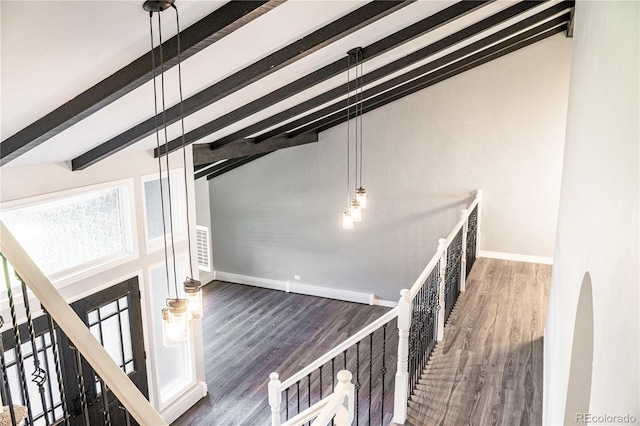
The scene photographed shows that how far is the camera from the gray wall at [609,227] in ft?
4.18

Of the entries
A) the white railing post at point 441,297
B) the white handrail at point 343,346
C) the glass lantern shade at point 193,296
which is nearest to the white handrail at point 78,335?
the glass lantern shade at point 193,296

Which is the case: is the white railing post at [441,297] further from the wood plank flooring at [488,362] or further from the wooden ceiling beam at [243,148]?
the wooden ceiling beam at [243,148]

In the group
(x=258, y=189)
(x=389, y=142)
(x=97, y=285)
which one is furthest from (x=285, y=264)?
(x=97, y=285)

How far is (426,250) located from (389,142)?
6.70 ft

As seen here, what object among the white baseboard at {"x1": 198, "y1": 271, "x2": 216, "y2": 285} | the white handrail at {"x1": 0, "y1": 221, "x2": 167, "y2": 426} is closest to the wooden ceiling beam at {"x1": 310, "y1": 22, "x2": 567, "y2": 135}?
the white baseboard at {"x1": 198, "y1": 271, "x2": 216, "y2": 285}

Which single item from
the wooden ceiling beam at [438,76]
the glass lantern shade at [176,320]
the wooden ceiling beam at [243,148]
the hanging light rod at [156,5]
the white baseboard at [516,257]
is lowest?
the white baseboard at [516,257]

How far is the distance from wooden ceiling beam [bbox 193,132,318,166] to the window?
1485 mm

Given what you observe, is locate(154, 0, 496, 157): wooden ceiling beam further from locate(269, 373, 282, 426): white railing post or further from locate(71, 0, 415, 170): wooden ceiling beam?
locate(269, 373, 282, 426): white railing post

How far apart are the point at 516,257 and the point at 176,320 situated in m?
6.38

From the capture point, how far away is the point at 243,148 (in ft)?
24.5

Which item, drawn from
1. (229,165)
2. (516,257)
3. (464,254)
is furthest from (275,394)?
(229,165)

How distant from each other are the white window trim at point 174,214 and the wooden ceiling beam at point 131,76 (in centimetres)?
186

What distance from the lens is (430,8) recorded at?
410 cm

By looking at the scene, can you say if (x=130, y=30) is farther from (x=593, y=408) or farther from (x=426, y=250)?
(x=426, y=250)
